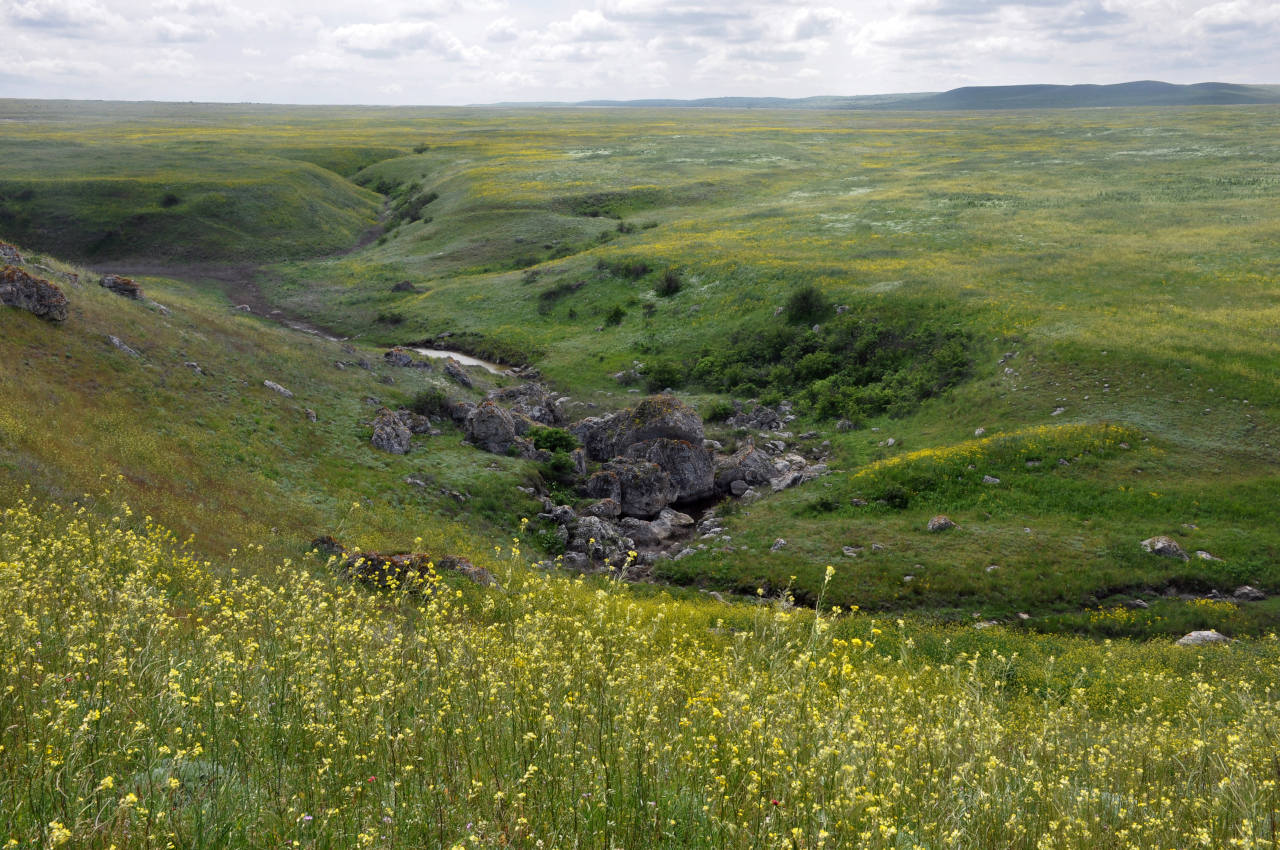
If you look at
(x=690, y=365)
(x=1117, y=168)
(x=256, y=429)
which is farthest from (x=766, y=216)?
(x=256, y=429)

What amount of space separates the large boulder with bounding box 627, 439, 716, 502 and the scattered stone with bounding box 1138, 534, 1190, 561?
1748 centimetres

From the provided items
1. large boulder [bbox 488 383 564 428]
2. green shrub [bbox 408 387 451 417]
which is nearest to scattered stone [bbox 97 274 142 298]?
green shrub [bbox 408 387 451 417]

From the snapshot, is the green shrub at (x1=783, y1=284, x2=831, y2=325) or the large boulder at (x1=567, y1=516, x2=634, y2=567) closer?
the large boulder at (x1=567, y1=516, x2=634, y2=567)

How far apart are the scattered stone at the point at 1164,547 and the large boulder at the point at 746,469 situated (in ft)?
50.1

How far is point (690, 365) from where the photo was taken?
50.0 metres

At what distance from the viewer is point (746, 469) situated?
3488 centimetres

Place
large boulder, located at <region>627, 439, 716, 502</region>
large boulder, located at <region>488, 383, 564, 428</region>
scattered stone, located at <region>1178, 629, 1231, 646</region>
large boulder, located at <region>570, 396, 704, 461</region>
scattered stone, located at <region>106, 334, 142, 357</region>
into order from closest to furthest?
1. scattered stone, located at <region>1178, 629, 1231, 646</region>
2. scattered stone, located at <region>106, 334, 142, 357</region>
3. large boulder, located at <region>627, 439, 716, 502</region>
4. large boulder, located at <region>570, 396, 704, 461</region>
5. large boulder, located at <region>488, 383, 564, 428</region>

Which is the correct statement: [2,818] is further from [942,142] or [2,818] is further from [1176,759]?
[942,142]

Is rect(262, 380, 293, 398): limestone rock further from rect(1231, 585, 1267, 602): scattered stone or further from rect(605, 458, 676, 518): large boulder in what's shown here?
rect(1231, 585, 1267, 602): scattered stone

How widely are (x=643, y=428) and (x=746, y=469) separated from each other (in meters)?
5.67

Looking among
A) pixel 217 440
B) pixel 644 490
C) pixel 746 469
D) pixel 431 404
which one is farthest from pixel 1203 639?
pixel 431 404

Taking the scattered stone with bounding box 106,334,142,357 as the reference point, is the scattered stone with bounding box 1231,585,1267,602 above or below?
below

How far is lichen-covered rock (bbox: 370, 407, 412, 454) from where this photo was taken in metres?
33.5

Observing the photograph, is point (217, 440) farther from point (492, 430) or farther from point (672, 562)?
point (672, 562)
